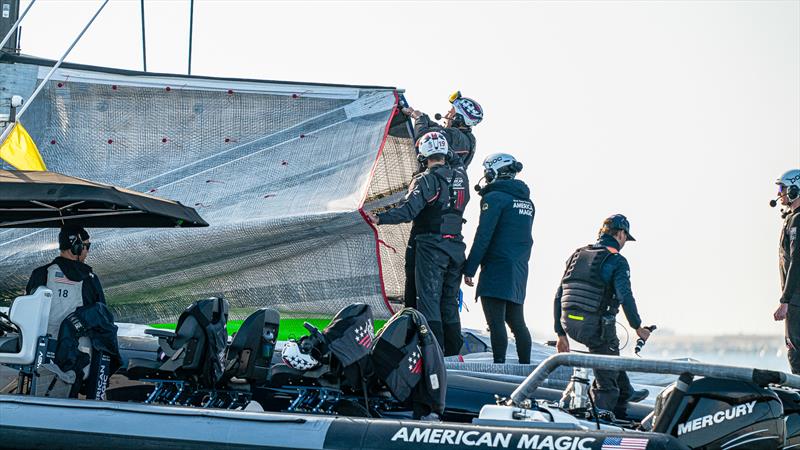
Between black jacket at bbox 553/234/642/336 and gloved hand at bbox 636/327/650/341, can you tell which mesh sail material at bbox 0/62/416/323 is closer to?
black jacket at bbox 553/234/642/336

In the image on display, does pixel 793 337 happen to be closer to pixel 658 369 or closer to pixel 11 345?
pixel 658 369

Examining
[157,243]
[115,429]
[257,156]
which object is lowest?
[115,429]

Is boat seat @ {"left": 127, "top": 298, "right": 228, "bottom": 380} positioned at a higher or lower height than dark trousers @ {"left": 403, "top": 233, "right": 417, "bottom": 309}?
lower

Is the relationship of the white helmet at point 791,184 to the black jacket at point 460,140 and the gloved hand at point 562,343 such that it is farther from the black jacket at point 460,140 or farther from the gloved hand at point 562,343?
the black jacket at point 460,140

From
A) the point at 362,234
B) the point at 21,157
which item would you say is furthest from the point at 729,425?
the point at 21,157

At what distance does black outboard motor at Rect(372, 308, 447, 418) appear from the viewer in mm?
8227

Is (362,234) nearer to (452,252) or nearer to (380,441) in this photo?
(452,252)

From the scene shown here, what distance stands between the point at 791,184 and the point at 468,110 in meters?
2.73

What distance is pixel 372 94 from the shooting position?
13.0 metres

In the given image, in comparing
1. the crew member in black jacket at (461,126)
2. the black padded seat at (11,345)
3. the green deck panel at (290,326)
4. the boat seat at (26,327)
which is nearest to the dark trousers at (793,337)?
the crew member in black jacket at (461,126)

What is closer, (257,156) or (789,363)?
(789,363)

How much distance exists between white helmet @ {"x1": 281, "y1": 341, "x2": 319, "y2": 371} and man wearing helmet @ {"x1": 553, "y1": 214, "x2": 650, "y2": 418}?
2738 mm

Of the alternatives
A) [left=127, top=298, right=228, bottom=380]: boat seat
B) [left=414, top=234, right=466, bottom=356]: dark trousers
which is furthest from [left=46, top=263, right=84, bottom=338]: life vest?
[left=414, top=234, right=466, bottom=356]: dark trousers

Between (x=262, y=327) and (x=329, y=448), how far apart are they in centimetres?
199
